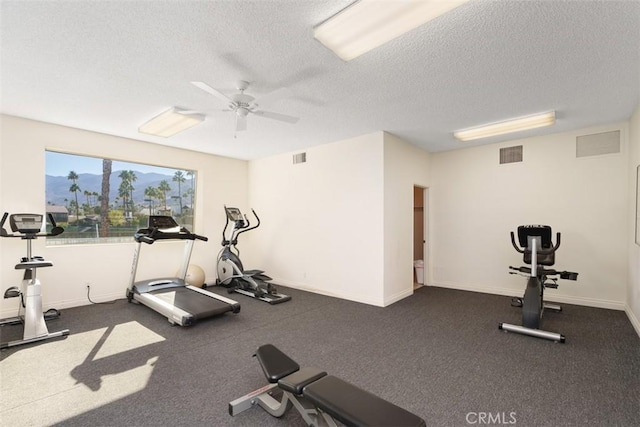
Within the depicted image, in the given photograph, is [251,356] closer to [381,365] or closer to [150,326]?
[381,365]

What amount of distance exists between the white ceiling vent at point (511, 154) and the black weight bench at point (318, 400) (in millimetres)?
5096

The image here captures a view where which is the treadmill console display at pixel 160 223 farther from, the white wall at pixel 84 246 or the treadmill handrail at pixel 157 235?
the white wall at pixel 84 246

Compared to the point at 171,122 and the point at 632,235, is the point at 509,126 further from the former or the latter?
the point at 171,122

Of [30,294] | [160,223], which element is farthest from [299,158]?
[30,294]

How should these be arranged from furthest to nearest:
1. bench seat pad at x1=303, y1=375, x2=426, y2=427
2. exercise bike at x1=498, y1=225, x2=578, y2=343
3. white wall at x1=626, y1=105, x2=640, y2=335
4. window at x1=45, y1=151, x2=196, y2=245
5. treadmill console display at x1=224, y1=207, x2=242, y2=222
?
1. treadmill console display at x1=224, y1=207, x2=242, y2=222
2. window at x1=45, y1=151, x2=196, y2=245
3. white wall at x1=626, y1=105, x2=640, y2=335
4. exercise bike at x1=498, y1=225, x2=578, y2=343
5. bench seat pad at x1=303, y1=375, x2=426, y2=427

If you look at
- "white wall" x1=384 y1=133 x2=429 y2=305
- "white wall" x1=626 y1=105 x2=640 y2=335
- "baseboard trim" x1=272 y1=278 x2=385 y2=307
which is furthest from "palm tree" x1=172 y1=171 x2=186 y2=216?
"white wall" x1=626 y1=105 x2=640 y2=335

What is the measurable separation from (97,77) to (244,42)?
1.71m

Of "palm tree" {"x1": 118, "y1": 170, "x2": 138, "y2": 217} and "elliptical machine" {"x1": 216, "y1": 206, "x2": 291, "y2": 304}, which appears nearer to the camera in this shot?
"elliptical machine" {"x1": 216, "y1": 206, "x2": 291, "y2": 304}

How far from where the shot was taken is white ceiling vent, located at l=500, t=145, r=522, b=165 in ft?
17.2

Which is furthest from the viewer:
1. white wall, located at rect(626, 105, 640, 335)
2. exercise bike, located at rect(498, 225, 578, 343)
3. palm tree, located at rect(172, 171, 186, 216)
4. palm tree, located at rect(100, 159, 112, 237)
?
palm tree, located at rect(172, 171, 186, 216)

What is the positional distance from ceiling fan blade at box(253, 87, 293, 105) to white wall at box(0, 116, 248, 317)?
3106 millimetres

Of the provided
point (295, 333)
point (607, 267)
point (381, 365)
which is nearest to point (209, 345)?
point (295, 333)

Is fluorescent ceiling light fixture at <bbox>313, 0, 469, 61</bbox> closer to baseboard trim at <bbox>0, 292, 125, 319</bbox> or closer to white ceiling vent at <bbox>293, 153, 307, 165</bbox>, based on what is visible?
white ceiling vent at <bbox>293, 153, 307, 165</bbox>

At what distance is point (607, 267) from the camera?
4.50 metres
